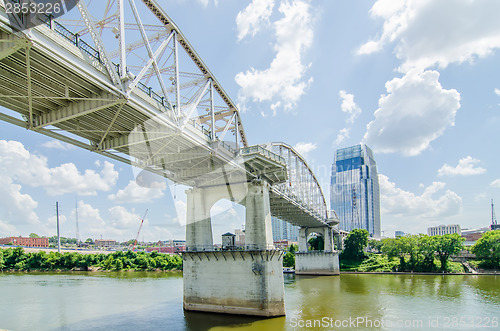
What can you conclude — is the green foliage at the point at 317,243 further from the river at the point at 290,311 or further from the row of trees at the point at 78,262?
the river at the point at 290,311

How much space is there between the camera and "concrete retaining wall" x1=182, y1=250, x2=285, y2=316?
2900 centimetres

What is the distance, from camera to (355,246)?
3418 inches

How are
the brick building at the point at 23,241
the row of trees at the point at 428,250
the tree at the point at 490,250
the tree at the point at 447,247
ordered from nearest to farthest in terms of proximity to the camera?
the tree at the point at 490,250 < the tree at the point at 447,247 < the row of trees at the point at 428,250 < the brick building at the point at 23,241

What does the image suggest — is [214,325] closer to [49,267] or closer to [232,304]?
[232,304]

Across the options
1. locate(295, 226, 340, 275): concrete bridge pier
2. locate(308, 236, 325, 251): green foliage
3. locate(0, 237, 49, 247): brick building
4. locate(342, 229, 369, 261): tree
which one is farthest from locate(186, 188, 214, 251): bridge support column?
locate(0, 237, 49, 247): brick building

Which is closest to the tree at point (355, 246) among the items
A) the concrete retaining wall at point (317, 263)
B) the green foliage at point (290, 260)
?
the green foliage at point (290, 260)

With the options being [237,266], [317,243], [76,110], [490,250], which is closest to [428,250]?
[490,250]

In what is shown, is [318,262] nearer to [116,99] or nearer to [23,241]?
[116,99]

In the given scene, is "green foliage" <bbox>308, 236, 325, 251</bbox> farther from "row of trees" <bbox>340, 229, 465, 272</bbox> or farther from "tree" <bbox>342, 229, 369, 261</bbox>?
"row of trees" <bbox>340, 229, 465, 272</bbox>

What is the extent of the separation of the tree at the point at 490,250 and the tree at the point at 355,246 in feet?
81.7

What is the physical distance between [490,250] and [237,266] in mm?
60131

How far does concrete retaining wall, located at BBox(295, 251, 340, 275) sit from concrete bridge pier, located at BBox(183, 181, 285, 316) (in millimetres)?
45092

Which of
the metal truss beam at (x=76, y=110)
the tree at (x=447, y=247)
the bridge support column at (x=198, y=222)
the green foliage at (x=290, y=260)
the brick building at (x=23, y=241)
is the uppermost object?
the metal truss beam at (x=76, y=110)

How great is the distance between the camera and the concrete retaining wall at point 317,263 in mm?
72875
